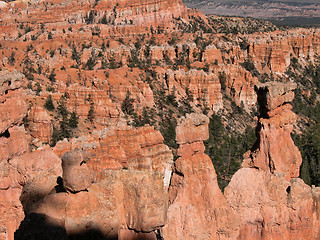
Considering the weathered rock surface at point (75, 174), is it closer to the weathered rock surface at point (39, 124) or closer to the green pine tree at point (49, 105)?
the weathered rock surface at point (39, 124)

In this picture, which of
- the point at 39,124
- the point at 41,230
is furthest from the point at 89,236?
the point at 39,124

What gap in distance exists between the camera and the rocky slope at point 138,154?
9352 mm

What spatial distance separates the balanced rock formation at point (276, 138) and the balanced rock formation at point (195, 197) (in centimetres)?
535

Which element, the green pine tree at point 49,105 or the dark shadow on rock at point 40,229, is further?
the green pine tree at point 49,105

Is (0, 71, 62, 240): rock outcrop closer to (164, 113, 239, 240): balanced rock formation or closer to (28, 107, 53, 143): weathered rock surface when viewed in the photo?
(164, 113, 239, 240): balanced rock formation

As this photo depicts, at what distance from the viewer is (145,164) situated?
2806 cm

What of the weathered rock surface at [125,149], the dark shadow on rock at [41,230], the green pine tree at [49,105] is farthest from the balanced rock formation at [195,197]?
the green pine tree at [49,105]

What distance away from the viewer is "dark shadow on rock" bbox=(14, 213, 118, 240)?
764cm

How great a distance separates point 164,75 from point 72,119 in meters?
33.9

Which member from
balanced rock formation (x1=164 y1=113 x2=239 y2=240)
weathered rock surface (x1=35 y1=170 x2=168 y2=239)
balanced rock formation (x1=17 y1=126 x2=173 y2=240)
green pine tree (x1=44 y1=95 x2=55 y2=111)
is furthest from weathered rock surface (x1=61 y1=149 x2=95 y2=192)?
green pine tree (x1=44 y1=95 x2=55 y2=111)

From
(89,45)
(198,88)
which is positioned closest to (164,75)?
(198,88)

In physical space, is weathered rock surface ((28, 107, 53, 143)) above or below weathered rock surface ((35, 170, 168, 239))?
below

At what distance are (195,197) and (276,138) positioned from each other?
674 centimetres

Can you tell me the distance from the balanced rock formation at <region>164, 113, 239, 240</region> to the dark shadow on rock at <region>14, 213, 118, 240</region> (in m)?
4.34
